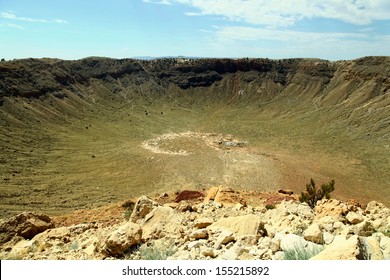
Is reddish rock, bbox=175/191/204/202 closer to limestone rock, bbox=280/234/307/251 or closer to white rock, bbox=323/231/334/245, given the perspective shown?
white rock, bbox=323/231/334/245

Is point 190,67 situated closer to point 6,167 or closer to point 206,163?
point 206,163

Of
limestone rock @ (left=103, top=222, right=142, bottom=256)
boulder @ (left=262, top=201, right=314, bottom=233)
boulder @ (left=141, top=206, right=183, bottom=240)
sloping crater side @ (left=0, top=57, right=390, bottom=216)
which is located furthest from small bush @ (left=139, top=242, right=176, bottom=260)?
sloping crater side @ (left=0, top=57, right=390, bottom=216)

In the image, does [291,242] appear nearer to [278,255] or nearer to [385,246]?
[278,255]

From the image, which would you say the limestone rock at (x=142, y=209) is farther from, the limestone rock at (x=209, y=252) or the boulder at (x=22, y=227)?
the limestone rock at (x=209, y=252)

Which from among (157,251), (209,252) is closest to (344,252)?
(209,252)

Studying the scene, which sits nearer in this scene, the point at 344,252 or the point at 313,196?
the point at 344,252

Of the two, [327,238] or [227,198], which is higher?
[327,238]

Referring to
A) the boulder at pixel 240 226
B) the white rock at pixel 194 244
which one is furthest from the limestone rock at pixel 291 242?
the white rock at pixel 194 244

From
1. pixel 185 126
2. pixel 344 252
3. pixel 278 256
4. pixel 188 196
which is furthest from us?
pixel 185 126
